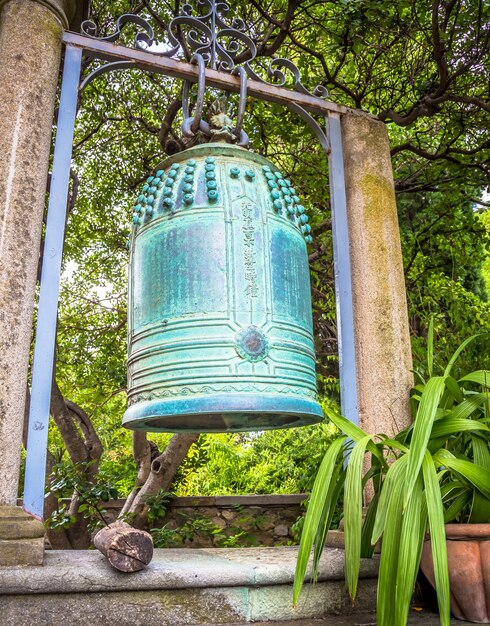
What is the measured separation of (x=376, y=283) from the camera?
2.99 m

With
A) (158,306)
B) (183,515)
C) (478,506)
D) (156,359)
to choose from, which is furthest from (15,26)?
(183,515)

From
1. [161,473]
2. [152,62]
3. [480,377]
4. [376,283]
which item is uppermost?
[152,62]

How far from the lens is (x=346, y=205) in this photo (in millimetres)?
3152

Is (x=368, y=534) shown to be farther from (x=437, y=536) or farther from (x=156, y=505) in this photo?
(x=156, y=505)

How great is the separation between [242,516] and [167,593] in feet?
13.4

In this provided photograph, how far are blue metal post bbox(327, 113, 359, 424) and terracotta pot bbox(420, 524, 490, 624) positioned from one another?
2.75 feet

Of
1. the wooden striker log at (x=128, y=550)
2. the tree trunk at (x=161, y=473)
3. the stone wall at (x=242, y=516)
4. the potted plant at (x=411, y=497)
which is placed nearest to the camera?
the potted plant at (x=411, y=497)

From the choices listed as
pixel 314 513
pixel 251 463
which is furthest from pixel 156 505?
pixel 251 463

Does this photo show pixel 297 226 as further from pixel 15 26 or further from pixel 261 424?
pixel 15 26

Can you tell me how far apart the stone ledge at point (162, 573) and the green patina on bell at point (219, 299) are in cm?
50

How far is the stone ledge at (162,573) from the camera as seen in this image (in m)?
1.79

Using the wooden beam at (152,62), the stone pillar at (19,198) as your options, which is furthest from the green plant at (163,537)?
the wooden beam at (152,62)

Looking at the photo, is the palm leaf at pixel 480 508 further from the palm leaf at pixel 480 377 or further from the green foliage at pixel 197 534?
the green foliage at pixel 197 534

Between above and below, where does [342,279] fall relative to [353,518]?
above
